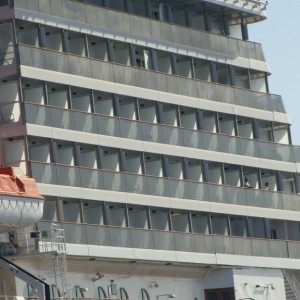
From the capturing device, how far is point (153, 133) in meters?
94.5

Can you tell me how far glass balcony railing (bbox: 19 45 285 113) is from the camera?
290 feet

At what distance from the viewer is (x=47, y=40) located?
90188 millimetres

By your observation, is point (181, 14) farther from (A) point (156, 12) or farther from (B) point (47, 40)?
(B) point (47, 40)

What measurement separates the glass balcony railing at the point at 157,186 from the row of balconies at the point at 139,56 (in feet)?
19.2

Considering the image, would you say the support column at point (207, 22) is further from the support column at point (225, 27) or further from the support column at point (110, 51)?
the support column at point (110, 51)

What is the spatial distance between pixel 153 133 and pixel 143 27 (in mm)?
5432

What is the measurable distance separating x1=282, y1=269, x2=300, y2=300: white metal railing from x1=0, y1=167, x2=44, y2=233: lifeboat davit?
22993 mm

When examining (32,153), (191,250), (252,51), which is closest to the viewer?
(32,153)

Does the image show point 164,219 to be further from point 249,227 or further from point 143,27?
point 143,27

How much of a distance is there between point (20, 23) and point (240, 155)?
57.5 ft

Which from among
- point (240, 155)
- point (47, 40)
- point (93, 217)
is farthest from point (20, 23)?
point (240, 155)

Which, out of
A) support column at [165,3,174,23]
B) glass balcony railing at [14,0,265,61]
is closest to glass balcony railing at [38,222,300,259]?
glass balcony railing at [14,0,265,61]

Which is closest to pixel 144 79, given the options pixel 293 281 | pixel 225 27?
pixel 225 27

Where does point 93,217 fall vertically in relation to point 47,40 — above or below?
below
